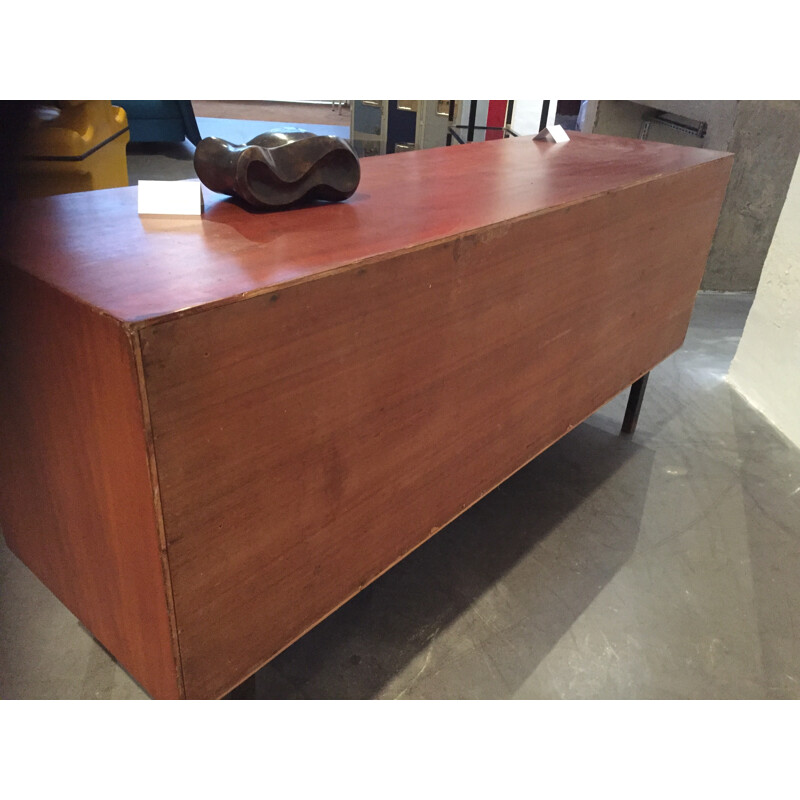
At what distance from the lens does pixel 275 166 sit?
1.02 m

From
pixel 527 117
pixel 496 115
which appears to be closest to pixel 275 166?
pixel 496 115

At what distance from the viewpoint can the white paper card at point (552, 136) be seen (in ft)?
6.23

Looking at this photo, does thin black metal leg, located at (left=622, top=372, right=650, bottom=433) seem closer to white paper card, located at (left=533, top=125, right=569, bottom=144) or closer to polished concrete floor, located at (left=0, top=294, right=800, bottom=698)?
polished concrete floor, located at (left=0, top=294, right=800, bottom=698)

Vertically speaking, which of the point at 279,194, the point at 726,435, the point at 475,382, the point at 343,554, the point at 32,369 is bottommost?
the point at 726,435

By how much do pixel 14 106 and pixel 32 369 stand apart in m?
1.67

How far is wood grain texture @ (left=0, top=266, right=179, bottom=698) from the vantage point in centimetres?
72

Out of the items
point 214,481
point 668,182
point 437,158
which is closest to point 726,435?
point 668,182

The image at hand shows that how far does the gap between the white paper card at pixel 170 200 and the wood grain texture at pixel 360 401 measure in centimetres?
19

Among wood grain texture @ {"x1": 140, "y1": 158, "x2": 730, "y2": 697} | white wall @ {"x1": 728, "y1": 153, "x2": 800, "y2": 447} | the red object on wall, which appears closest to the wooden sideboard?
wood grain texture @ {"x1": 140, "y1": 158, "x2": 730, "y2": 697}

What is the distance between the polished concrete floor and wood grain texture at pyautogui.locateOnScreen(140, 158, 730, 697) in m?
0.34

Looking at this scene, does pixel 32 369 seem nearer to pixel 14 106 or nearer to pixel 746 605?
pixel 746 605

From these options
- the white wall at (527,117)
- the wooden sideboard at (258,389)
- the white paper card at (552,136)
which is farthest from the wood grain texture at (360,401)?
the white wall at (527,117)

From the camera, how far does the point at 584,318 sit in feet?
4.68

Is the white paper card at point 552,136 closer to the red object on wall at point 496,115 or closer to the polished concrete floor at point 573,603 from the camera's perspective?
the polished concrete floor at point 573,603
